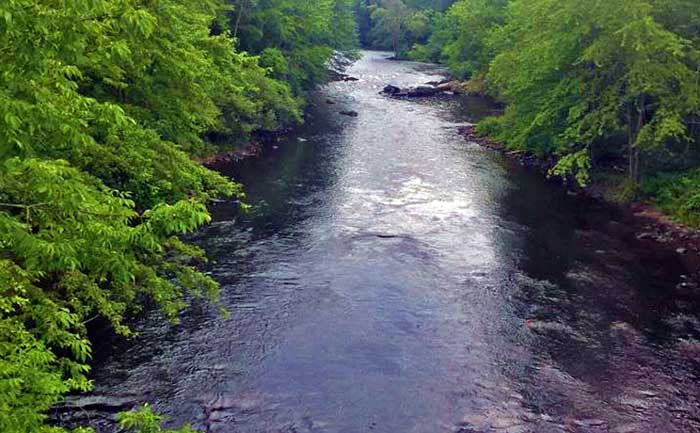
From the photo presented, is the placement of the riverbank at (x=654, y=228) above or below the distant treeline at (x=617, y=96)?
below

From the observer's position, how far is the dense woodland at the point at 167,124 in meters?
6.62

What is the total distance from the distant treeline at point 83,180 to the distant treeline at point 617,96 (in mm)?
16725

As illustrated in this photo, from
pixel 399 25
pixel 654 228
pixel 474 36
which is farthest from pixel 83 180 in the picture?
pixel 399 25

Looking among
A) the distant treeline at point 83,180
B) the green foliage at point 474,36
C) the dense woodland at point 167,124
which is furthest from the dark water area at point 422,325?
the green foliage at point 474,36

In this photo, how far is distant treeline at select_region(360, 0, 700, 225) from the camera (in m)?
26.3

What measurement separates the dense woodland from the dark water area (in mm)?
1939

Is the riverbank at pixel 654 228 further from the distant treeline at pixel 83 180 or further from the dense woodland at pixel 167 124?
the distant treeline at pixel 83 180

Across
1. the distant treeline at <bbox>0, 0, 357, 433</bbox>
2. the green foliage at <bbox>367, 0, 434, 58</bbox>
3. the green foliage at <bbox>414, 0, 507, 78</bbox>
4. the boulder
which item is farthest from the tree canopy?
the green foliage at <bbox>367, 0, 434, 58</bbox>

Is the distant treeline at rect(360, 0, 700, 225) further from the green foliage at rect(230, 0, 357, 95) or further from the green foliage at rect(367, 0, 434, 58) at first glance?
the green foliage at rect(367, 0, 434, 58)

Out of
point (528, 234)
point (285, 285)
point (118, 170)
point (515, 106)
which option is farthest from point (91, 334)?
point (515, 106)

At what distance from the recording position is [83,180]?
11.1 m

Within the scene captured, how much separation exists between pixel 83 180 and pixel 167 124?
27.6ft

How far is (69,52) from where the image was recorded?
663 centimetres

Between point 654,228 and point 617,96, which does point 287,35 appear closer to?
point 617,96
